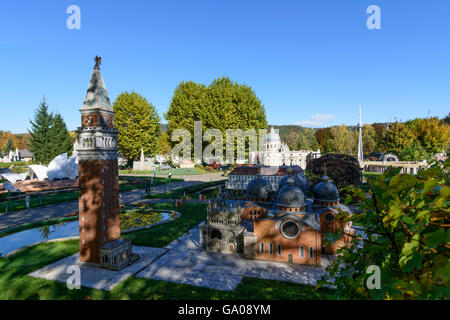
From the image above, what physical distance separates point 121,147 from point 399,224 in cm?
6402

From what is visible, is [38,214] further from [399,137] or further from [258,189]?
[399,137]

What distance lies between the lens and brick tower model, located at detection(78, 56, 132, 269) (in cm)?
1423

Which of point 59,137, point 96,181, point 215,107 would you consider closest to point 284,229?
point 96,181

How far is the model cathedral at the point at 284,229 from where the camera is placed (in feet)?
52.1

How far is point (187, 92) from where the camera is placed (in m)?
61.9

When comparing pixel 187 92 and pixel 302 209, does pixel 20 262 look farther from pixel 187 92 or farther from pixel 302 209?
pixel 187 92

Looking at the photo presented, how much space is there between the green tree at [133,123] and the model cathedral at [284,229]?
1832 inches

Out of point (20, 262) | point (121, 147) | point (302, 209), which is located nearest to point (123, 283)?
point (20, 262)

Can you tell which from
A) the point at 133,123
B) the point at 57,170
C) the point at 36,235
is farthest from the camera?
the point at 133,123

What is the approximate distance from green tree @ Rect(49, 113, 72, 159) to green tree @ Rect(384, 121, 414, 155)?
298ft

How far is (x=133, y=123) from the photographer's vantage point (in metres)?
60.0

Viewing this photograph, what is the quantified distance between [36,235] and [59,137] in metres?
55.1

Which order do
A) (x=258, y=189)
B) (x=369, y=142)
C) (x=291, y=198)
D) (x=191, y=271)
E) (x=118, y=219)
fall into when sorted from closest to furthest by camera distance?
(x=191, y=271), (x=118, y=219), (x=291, y=198), (x=258, y=189), (x=369, y=142)
